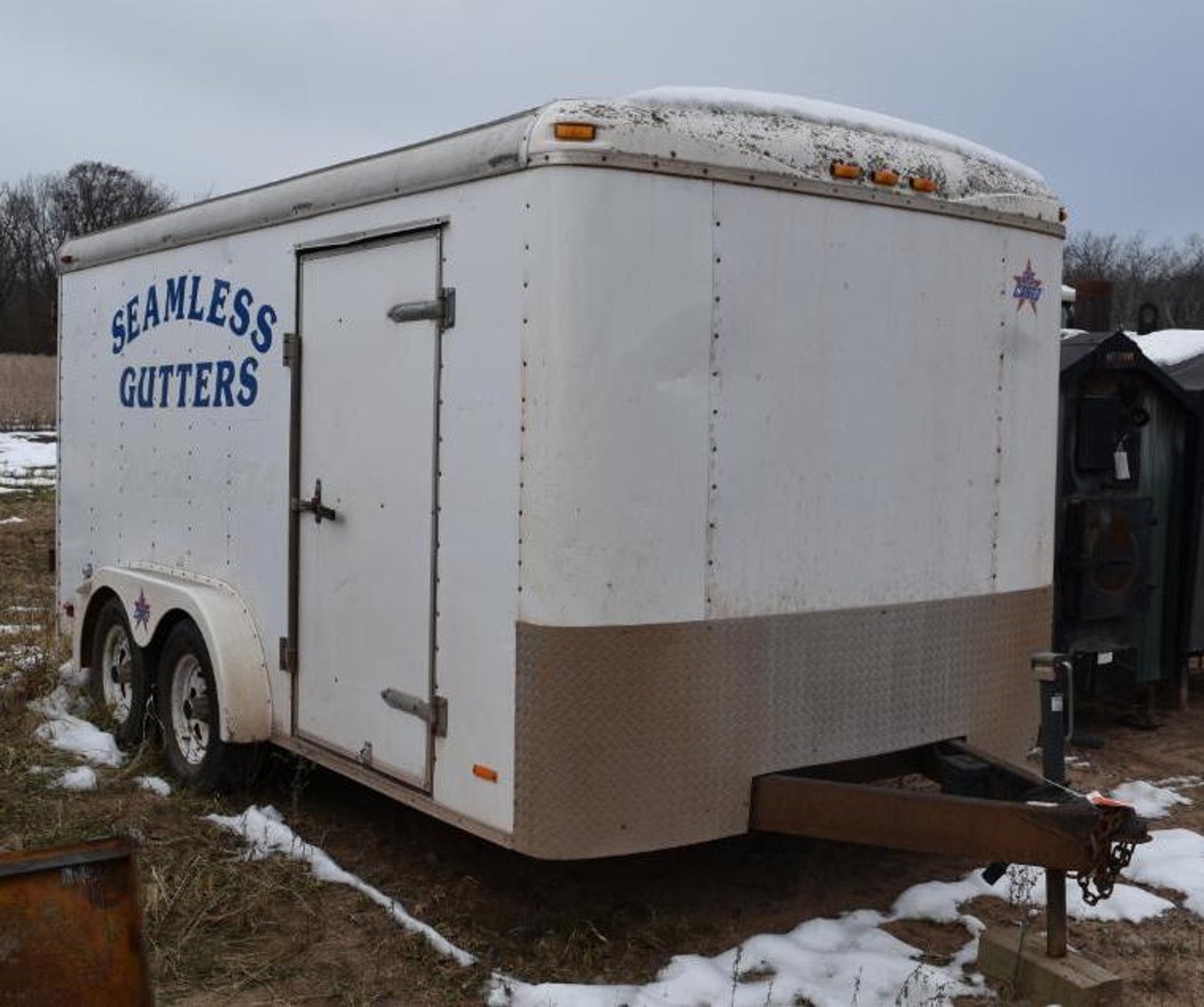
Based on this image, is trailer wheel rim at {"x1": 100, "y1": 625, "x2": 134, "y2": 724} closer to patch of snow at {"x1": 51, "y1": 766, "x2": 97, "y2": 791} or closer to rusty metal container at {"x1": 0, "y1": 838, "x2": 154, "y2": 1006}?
patch of snow at {"x1": 51, "y1": 766, "x2": 97, "y2": 791}

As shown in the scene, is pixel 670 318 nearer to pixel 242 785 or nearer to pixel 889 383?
pixel 889 383

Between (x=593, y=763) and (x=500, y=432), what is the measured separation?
100cm

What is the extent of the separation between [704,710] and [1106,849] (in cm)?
119

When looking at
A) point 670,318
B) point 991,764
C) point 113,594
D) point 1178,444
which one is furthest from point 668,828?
point 1178,444

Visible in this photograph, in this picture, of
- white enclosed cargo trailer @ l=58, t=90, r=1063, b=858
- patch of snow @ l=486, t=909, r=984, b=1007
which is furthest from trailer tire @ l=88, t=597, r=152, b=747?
patch of snow @ l=486, t=909, r=984, b=1007

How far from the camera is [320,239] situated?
16.2ft

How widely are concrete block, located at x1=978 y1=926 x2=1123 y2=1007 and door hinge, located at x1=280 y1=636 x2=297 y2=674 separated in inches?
103

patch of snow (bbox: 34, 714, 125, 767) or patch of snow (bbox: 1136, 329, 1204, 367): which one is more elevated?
patch of snow (bbox: 1136, 329, 1204, 367)

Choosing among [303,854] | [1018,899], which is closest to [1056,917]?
[1018,899]

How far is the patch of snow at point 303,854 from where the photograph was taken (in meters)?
4.29

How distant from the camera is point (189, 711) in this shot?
5855 mm

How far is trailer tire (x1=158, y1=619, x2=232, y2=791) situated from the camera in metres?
5.50

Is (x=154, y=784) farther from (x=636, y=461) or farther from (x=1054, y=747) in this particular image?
(x=1054, y=747)

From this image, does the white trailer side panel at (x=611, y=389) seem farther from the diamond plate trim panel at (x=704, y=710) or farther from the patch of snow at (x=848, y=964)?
the patch of snow at (x=848, y=964)
